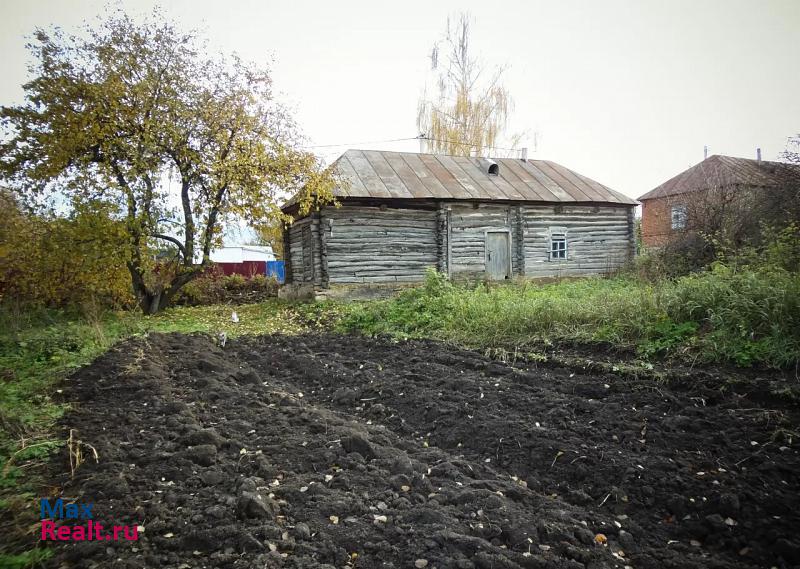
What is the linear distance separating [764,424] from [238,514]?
387cm

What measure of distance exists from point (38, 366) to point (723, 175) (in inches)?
750

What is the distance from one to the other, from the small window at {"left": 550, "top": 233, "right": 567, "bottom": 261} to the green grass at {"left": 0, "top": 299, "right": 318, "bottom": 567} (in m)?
9.38

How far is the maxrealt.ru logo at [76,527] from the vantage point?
2205 mm

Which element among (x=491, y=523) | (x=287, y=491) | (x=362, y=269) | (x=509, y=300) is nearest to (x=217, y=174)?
(x=362, y=269)

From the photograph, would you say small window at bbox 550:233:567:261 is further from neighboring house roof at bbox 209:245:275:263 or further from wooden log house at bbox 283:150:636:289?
neighboring house roof at bbox 209:245:275:263

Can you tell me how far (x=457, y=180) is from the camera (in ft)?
52.6

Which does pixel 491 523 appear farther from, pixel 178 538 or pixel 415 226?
pixel 415 226

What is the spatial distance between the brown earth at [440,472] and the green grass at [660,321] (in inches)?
34.3

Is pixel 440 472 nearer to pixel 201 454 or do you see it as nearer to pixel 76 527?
pixel 201 454

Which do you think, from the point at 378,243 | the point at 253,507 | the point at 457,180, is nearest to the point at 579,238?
the point at 457,180

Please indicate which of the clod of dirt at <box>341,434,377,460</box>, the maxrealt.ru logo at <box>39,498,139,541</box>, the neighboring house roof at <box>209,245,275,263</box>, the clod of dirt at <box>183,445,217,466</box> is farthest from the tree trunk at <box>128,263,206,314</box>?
the neighboring house roof at <box>209,245,275,263</box>

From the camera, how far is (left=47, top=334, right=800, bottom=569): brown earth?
7.50ft

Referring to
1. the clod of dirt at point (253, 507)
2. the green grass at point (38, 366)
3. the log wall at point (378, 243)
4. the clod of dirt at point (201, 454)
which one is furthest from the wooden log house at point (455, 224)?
the clod of dirt at point (253, 507)

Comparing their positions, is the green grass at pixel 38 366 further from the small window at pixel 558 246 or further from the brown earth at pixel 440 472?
the small window at pixel 558 246
